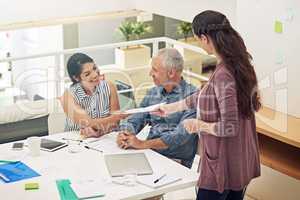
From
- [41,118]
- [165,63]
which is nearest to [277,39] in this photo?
[165,63]

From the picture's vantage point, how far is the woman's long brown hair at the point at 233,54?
8.90 ft

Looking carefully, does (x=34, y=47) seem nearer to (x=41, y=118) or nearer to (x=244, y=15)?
(x=41, y=118)

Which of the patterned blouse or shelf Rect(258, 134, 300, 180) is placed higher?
the patterned blouse

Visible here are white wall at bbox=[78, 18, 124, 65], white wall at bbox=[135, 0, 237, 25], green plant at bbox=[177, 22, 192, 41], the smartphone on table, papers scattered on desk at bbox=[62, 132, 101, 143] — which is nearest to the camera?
the smartphone on table

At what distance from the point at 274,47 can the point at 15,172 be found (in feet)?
6.71

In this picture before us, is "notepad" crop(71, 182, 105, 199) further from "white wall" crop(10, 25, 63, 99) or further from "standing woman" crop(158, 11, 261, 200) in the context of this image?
"white wall" crop(10, 25, 63, 99)

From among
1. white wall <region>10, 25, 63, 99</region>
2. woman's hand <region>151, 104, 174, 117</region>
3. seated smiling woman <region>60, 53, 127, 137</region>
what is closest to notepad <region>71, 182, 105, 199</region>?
woman's hand <region>151, 104, 174, 117</region>

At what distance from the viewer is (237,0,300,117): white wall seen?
4.01 metres

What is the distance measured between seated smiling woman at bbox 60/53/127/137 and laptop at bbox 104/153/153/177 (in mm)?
584

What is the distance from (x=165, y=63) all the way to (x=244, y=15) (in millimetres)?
1136

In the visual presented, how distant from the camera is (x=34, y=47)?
24.9ft

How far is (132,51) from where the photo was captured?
21.5ft

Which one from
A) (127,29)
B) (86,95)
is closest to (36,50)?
(127,29)

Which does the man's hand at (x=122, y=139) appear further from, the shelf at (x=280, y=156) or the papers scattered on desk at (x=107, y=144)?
the shelf at (x=280, y=156)
